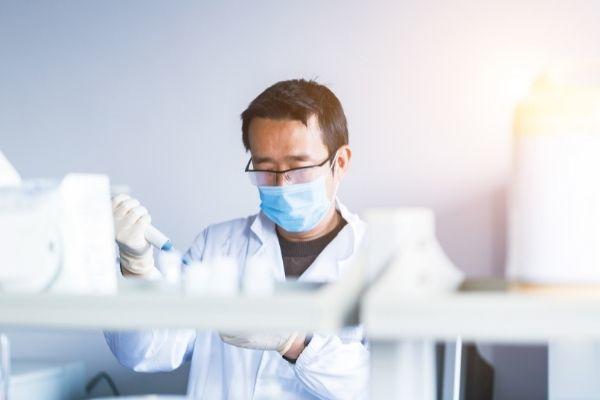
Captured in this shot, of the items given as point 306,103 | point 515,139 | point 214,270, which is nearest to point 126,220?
point 214,270

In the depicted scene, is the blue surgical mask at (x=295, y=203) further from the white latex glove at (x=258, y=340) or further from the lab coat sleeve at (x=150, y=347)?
the white latex glove at (x=258, y=340)

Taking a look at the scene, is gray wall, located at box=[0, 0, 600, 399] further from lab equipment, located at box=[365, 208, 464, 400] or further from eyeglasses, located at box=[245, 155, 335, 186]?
lab equipment, located at box=[365, 208, 464, 400]

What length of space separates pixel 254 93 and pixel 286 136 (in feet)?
2.50

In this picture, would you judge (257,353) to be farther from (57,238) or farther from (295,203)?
(57,238)

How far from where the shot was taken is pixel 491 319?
0.91 metres

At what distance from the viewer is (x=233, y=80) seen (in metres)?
3.50

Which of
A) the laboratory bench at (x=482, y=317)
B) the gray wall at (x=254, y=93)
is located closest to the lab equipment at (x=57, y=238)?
the laboratory bench at (x=482, y=317)

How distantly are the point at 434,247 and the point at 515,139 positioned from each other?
0.61 ft

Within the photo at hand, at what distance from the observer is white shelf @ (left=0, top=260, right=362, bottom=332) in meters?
0.94

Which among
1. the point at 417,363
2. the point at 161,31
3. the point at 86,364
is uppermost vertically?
the point at 161,31

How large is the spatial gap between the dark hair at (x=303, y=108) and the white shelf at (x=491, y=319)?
6.44 ft

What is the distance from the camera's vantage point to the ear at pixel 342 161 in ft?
9.44

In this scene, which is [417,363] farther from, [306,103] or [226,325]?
[306,103]

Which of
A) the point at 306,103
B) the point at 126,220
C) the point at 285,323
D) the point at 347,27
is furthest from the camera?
the point at 347,27
